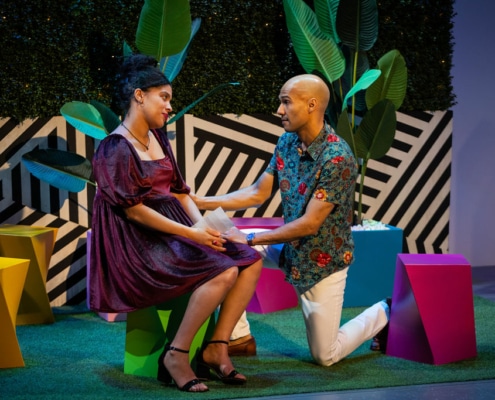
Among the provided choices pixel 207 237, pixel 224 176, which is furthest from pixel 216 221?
pixel 224 176

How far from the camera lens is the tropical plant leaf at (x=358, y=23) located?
16.4 ft

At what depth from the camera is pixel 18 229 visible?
474 cm

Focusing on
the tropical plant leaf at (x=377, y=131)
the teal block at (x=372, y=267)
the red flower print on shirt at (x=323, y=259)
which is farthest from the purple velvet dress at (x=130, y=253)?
the tropical plant leaf at (x=377, y=131)

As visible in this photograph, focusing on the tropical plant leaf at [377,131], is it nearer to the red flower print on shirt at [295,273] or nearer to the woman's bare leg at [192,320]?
the red flower print on shirt at [295,273]

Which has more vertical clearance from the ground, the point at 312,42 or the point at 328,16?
the point at 328,16

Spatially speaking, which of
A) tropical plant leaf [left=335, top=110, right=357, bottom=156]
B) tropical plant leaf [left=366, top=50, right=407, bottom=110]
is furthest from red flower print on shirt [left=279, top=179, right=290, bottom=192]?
tropical plant leaf [left=366, top=50, right=407, bottom=110]

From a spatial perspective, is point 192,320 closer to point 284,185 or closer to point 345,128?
point 284,185

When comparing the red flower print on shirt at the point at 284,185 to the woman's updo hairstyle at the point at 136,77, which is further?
the red flower print on shirt at the point at 284,185

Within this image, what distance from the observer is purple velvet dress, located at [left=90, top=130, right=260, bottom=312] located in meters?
3.40

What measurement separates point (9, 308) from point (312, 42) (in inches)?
92.2

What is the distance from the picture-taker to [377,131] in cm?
499

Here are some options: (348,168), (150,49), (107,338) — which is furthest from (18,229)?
(348,168)

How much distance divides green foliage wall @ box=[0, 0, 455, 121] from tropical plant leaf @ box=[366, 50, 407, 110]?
0.42 meters

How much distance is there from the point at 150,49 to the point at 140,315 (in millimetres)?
1703
